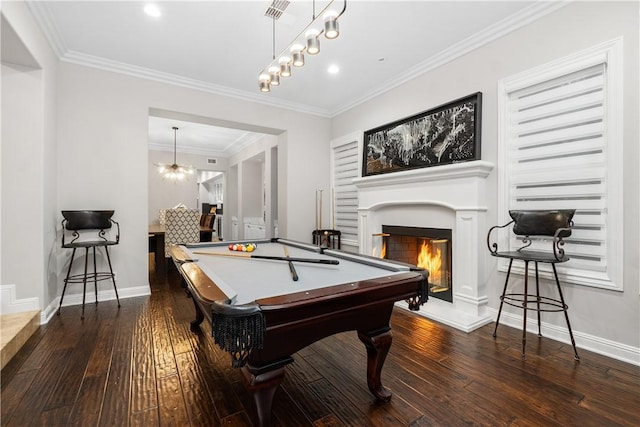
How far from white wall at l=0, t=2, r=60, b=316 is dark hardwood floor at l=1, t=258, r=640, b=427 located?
63cm

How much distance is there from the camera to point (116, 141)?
11.7 feet

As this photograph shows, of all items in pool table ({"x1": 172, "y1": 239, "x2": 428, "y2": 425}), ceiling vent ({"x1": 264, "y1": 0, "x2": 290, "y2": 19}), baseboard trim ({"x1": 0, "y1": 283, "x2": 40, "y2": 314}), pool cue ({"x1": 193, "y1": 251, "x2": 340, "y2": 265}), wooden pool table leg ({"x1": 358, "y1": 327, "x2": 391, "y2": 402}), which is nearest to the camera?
pool table ({"x1": 172, "y1": 239, "x2": 428, "y2": 425})

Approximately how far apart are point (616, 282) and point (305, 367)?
2338 mm

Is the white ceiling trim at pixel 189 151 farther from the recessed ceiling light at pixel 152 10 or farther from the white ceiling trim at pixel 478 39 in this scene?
the white ceiling trim at pixel 478 39

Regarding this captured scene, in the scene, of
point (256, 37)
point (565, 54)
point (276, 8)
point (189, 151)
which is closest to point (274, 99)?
point (256, 37)

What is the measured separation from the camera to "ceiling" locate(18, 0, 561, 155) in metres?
2.57

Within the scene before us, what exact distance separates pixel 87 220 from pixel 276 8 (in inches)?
114

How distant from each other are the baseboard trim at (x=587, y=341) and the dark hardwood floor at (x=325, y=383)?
80 mm

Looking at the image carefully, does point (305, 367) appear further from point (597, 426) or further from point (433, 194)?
point (433, 194)

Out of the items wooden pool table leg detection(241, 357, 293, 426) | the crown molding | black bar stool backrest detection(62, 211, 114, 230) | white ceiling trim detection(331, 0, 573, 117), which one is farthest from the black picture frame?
black bar stool backrest detection(62, 211, 114, 230)

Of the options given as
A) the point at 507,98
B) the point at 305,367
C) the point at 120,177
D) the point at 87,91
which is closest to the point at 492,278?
the point at 507,98

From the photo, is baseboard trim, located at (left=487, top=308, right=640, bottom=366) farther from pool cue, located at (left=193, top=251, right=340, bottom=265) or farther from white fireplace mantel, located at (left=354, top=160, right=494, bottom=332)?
pool cue, located at (left=193, top=251, right=340, bottom=265)

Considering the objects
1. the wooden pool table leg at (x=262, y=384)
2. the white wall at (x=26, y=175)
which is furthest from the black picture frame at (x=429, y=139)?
the white wall at (x=26, y=175)

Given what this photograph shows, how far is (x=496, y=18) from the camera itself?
2.69 meters
